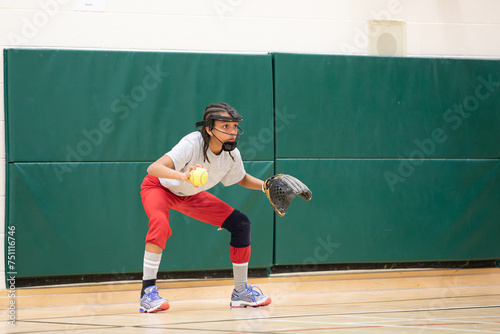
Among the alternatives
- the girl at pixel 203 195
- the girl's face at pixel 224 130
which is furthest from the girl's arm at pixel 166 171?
the girl's face at pixel 224 130

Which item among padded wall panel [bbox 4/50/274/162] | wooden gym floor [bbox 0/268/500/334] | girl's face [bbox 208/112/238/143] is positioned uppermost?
padded wall panel [bbox 4/50/274/162]

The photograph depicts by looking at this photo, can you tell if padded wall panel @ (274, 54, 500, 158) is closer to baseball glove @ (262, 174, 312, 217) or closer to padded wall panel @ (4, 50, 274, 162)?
padded wall panel @ (4, 50, 274, 162)

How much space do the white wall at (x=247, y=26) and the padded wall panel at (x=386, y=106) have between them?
35cm

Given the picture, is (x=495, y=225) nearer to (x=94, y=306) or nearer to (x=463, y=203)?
(x=463, y=203)

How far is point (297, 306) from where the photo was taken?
13.9 feet

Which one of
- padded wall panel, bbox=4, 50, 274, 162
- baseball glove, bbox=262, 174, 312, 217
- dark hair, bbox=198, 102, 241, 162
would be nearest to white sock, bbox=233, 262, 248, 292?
baseball glove, bbox=262, 174, 312, 217

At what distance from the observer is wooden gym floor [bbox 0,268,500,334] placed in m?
3.01

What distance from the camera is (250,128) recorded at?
5.41m

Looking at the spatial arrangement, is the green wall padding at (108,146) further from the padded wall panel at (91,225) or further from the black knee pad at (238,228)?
the black knee pad at (238,228)

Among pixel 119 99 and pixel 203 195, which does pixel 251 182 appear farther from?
pixel 119 99

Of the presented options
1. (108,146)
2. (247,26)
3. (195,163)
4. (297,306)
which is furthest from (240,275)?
(247,26)

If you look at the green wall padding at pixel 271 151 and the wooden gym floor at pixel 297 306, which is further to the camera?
the green wall padding at pixel 271 151

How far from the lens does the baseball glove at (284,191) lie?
3.77m

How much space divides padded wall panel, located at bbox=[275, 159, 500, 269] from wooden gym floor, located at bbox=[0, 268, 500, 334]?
0.24m
